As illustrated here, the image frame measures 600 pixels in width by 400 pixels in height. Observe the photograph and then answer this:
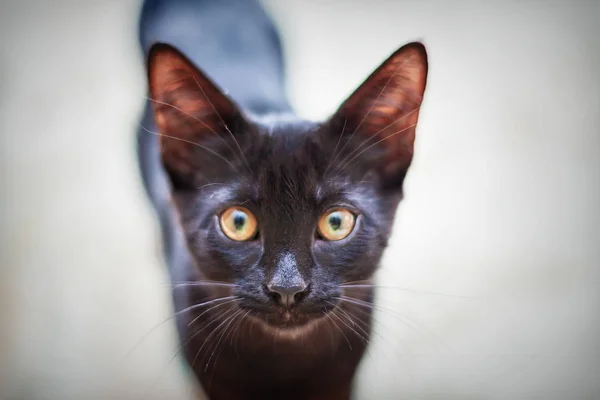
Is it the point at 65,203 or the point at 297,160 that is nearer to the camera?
the point at 297,160

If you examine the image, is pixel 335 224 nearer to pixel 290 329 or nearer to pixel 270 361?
pixel 290 329

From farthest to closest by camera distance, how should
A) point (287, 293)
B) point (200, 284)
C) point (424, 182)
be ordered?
point (424, 182), point (200, 284), point (287, 293)

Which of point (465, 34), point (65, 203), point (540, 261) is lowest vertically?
point (540, 261)

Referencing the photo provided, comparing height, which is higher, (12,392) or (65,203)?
(65,203)

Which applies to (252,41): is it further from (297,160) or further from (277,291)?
(277,291)

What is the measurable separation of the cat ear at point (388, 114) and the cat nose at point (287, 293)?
8.9 inches

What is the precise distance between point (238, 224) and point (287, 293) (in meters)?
0.15

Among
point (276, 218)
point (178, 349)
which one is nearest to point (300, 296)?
point (276, 218)

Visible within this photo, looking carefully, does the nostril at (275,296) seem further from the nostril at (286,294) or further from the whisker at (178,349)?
the whisker at (178,349)

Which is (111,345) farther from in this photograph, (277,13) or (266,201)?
(277,13)

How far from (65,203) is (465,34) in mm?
833

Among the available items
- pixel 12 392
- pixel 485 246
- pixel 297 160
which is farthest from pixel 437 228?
pixel 12 392

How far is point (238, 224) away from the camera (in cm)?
92

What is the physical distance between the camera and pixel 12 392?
1.09 meters
